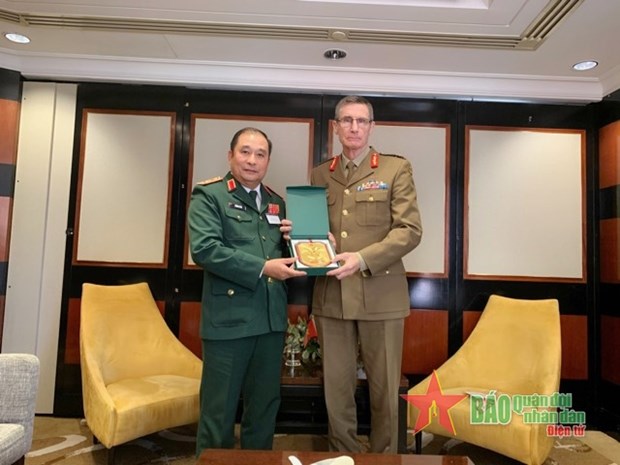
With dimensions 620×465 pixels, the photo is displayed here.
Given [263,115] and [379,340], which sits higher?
[263,115]

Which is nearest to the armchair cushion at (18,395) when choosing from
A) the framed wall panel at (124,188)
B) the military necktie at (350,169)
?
the framed wall panel at (124,188)

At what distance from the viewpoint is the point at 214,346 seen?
5.79ft

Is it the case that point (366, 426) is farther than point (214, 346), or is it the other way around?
point (366, 426)

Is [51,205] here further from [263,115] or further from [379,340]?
[379,340]

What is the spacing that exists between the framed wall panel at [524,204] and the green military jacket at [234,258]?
157 cm

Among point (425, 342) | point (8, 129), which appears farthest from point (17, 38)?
point (425, 342)

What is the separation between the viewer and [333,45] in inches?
96.0

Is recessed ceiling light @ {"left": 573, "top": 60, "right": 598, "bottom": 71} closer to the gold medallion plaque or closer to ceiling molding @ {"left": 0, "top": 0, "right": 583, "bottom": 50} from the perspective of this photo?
ceiling molding @ {"left": 0, "top": 0, "right": 583, "bottom": 50}

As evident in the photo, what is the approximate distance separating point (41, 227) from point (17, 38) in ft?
3.74

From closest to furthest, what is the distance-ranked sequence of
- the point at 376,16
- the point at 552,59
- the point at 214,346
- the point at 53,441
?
the point at 214,346
the point at 376,16
the point at 53,441
the point at 552,59

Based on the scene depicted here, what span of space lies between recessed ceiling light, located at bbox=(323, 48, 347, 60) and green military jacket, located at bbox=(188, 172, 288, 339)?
1.13 meters

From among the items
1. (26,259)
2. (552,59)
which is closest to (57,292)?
(26,259)

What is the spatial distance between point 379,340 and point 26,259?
2330 millimetres

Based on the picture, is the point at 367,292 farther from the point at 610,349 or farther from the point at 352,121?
the point at 610,349
